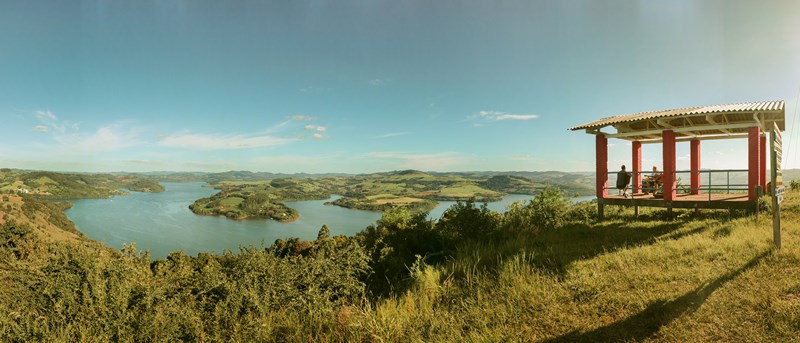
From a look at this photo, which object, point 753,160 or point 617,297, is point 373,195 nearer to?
point 753,160

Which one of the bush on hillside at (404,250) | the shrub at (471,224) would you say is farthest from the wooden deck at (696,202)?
the bush on hillside at (404,250)

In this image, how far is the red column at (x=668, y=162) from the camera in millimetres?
9141

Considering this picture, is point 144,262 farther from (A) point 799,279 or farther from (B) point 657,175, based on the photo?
(B) point 657,175

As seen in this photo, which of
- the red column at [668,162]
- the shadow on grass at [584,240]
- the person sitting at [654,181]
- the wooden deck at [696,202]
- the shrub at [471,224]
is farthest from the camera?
the person sitting at [654,181]

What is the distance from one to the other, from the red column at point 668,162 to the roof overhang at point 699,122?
8.5 inches

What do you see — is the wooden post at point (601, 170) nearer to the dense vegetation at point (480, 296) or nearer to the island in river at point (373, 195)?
the dense vegetation at point (480, 296)

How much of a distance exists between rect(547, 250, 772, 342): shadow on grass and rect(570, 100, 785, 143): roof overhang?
630cm

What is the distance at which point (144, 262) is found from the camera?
762 centimetres

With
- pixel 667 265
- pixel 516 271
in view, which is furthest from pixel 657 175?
pixel 516 271

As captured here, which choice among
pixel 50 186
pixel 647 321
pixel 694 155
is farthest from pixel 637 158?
pixel 50 186

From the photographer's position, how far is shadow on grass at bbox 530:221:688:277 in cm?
585

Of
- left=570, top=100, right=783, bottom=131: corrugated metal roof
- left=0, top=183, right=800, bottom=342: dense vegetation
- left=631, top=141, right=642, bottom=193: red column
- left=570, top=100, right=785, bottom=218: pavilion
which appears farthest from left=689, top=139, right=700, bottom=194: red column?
left=0, top=183, right=800, bottom=342: dense vegetation

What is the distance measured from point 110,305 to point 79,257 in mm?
2107

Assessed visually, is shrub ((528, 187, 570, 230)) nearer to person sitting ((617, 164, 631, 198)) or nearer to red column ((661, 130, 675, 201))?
person sitting ((617, 164, 631, 198))
